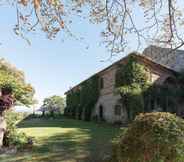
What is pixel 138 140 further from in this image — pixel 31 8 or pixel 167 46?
pixel 31 8

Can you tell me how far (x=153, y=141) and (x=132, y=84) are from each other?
64.1ft

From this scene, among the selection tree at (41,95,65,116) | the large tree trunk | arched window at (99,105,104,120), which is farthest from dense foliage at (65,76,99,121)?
the large tree trunk

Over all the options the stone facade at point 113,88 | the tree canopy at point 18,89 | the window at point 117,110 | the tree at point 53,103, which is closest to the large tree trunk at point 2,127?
the tree canopy at point 18,89

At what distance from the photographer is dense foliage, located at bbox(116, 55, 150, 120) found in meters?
26.3

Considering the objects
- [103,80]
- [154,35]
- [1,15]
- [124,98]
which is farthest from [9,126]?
[103,80]

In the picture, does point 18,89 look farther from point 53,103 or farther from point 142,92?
point 53,103

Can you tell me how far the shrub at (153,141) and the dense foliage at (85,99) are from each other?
26681 millimetres

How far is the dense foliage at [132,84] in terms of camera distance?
2632 cm

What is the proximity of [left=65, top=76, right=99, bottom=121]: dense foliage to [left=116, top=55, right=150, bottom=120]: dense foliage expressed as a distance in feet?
23.6

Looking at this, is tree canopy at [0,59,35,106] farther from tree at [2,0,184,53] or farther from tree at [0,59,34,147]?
tree at [2,0,184,53]

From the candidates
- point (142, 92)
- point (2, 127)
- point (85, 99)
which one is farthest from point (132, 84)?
point (2, 127)

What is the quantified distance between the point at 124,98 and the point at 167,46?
60.4ft

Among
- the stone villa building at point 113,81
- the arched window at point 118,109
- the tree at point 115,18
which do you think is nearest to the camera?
the tree at point 115,18

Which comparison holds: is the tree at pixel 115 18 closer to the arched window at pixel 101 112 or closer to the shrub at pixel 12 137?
the shrub at pixel 12 137
